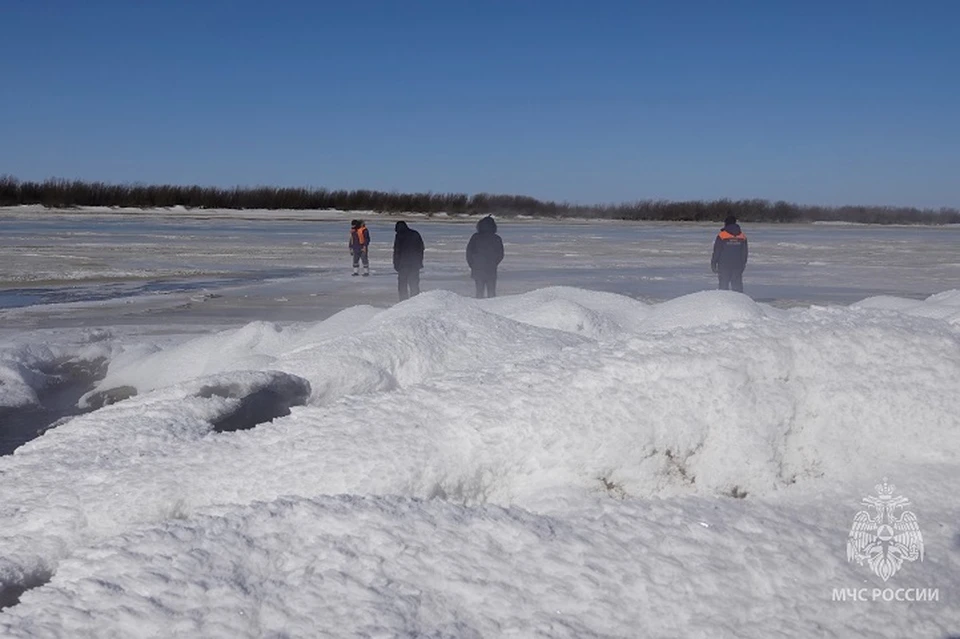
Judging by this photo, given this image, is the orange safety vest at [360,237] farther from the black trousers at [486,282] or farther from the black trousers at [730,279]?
the black trousers at [730,279]

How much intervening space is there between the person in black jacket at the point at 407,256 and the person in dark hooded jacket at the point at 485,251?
1053 mm

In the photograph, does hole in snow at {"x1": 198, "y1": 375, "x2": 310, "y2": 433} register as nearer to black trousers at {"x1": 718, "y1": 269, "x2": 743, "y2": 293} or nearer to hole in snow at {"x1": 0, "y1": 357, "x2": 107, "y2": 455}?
hole in snow at {"x1": 0, "y1": 357, "x2": 107, "y2": 455}

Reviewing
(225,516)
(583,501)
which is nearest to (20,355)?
(225,516)

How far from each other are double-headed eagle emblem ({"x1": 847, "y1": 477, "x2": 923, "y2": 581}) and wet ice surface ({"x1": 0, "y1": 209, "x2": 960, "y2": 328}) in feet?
30.8

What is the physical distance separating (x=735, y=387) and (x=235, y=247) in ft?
85.5

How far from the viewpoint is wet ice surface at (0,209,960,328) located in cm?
1345

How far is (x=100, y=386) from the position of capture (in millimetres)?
7891

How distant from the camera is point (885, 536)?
339 centimetres

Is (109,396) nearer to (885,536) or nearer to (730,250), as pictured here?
(885,536)

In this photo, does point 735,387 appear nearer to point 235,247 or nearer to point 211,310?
point 211,310

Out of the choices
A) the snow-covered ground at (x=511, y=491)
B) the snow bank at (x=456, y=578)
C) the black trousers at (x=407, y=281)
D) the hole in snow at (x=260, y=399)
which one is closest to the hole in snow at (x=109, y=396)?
the snow-covered ground at (x=511, y=491)

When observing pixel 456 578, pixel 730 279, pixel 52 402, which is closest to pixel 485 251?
pixel 730 279

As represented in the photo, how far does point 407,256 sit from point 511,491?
9.22m

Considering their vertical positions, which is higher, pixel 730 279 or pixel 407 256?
pixel 407 256
